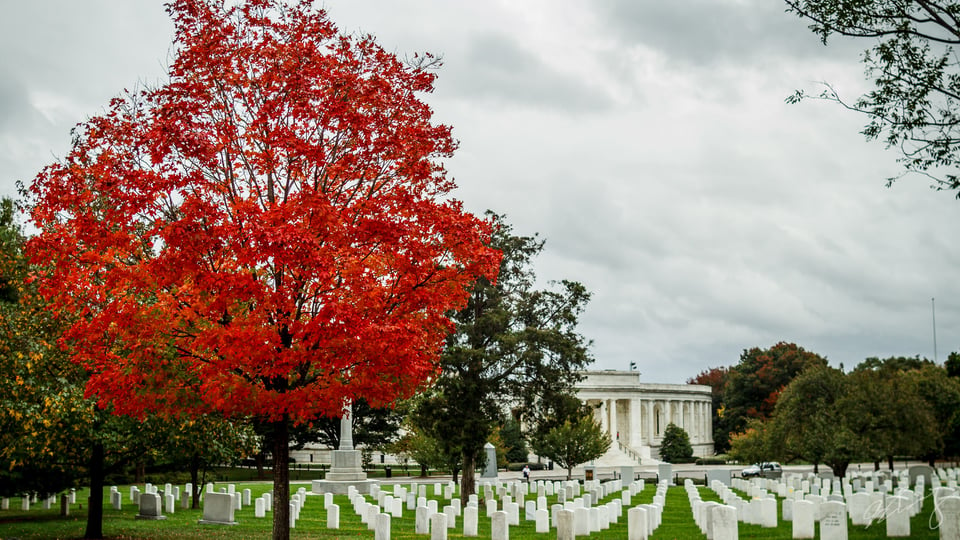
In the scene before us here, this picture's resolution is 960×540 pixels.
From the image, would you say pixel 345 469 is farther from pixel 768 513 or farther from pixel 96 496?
pixel 768 513

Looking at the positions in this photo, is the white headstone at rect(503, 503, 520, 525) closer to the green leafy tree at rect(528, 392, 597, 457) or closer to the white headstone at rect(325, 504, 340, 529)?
the white headstone at rect(325, 504, 340, 529)

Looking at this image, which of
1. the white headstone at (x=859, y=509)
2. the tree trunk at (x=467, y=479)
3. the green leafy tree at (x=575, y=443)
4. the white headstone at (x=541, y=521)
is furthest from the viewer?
the green leafy tree at (x=575, y=443)

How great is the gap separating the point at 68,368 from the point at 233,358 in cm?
754

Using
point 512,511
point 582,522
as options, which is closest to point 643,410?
point 512,511

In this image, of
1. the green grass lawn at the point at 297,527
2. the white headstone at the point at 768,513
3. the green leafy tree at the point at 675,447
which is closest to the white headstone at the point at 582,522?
the green grass lawn at the point at 297,527

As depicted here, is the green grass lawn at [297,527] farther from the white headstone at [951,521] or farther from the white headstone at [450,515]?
the white headstone at [951,521]

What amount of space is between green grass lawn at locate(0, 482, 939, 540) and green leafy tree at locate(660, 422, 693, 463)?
178 ft

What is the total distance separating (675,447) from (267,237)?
252 feet

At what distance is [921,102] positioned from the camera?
1572 centimetres

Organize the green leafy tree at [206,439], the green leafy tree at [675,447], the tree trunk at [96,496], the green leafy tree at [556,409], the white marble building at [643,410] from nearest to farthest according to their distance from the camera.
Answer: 1. the green leafy tree at [206,439]
2. the tree trunk at [96,496]
3. the green leafy tree at [556,409]
4. the green leafy tree at [675,447]
5. the white marble building at [643,410]

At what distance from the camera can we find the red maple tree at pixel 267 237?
13805 mm

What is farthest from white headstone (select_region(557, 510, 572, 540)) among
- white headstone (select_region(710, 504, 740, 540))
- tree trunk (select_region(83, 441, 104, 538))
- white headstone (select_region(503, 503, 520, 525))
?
tree trunk (select_region(83, 441, 104, 538))

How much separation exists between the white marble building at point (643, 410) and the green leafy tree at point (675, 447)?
4.33 meters

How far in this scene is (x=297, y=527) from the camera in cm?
2481
